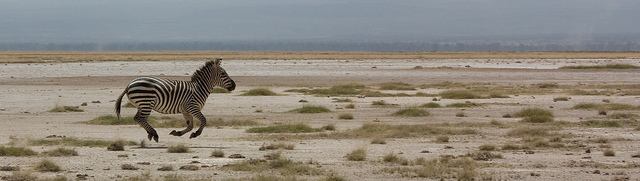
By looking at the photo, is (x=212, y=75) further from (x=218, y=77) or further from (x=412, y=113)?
(x=412, y=113)

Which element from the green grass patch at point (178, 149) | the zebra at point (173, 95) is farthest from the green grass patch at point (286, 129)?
the green grass patch at point (178, 149)

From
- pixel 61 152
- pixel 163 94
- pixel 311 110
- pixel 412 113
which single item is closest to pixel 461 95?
pixel 412 113

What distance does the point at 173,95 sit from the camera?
1644 centimetres

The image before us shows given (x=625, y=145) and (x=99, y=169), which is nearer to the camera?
(x=99, y=169)

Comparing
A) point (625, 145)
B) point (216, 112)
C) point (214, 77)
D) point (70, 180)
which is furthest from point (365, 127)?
point (70, 180)

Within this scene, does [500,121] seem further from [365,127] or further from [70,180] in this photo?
[70,180]

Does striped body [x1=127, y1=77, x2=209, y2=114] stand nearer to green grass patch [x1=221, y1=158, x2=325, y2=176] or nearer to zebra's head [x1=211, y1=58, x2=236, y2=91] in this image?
zebra's head [x1=211, y1=58, x2=236, y2=91]

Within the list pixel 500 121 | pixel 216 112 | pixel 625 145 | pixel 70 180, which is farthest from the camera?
pixel 216 112

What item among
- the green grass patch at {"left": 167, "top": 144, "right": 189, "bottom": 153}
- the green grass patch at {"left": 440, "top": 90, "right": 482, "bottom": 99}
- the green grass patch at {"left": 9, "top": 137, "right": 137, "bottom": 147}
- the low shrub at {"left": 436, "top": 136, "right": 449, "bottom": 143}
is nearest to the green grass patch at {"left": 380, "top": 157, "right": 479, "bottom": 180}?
the low shrub at {"left": 436, "top": 136, "right": 449, "bottom": 143}

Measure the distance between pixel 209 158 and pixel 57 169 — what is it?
8.56 feet

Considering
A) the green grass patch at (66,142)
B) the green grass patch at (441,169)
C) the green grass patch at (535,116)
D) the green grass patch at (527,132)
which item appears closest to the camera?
the green grass patch at (441,169)

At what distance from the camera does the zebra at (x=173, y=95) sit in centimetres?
1602

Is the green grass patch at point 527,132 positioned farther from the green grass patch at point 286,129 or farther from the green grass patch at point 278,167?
the green grass patch at point 278,167

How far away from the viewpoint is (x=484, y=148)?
16.4 metres
